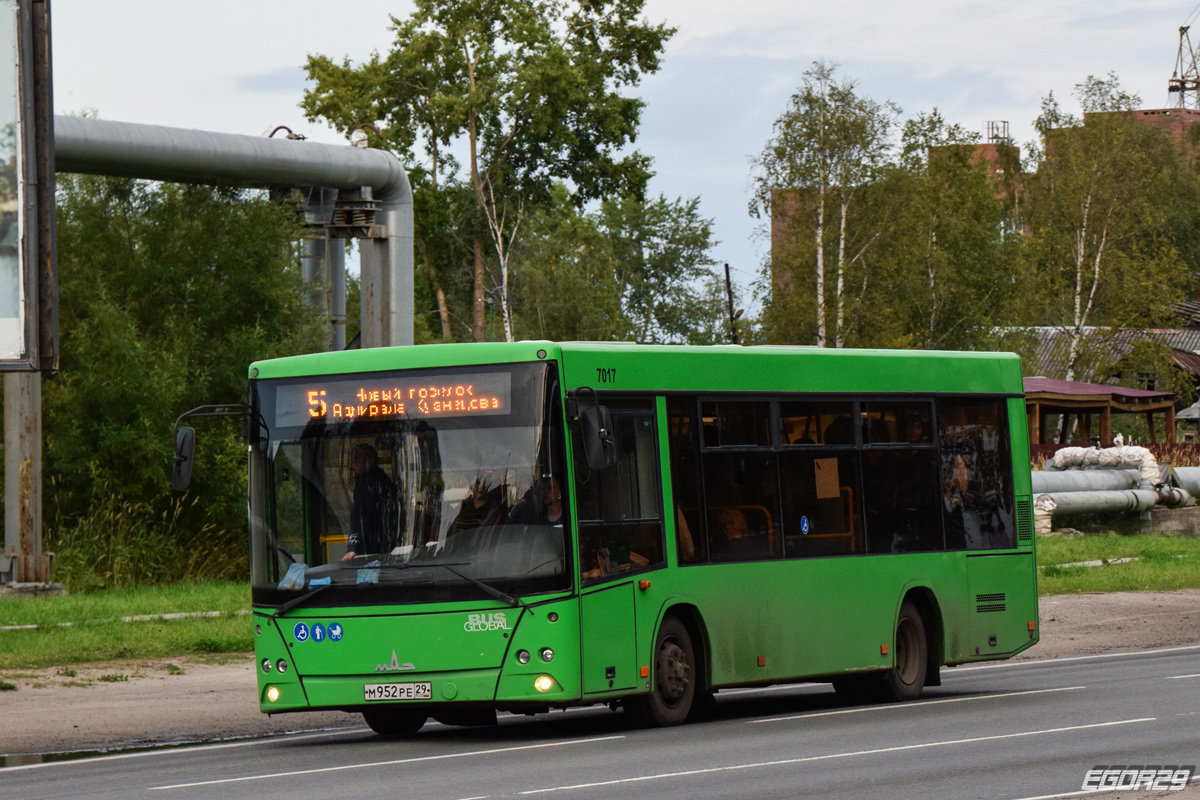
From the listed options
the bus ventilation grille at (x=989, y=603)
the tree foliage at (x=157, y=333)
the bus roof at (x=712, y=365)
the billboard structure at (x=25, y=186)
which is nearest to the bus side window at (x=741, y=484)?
the bus roof at (x=712, y=365)

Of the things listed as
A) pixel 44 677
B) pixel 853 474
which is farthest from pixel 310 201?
pixel 853 474

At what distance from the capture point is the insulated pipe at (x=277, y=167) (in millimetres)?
25531

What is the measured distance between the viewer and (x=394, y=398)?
1298cm

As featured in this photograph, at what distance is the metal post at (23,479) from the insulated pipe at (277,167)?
3.19 meters

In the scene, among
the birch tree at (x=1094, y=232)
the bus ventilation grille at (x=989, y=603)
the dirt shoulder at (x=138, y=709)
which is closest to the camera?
the dirt shoulder at (x=138, y=709)

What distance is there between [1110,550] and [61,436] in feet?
69.1

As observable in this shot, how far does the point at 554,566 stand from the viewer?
498 inches

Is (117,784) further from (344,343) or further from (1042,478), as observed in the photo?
(1042,478)

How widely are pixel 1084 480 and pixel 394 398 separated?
32971mm

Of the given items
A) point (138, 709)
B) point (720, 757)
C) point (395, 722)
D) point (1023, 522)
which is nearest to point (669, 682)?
point (720, 757)

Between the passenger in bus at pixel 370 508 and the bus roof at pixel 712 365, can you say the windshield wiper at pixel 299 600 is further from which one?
the bus roof at pixel 712 365

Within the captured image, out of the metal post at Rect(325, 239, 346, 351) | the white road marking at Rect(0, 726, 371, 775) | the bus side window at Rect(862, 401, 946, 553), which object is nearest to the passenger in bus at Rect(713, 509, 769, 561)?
the bus side window at Rect(862, 401, 946, 553)

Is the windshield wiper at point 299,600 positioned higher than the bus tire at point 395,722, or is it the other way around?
the windshield wiper at point 299,600

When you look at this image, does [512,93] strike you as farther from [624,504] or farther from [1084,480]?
[624,504]
